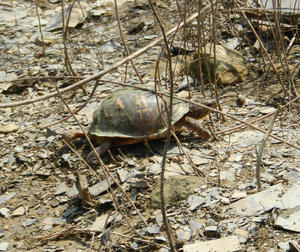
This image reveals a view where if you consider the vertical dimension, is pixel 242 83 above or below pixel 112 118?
below

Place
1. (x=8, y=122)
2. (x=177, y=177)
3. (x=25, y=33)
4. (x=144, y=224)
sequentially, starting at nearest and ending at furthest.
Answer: (x=144, y=224) < (x=177, y=177) < (x=8, y=122) < (x=25, y=33)

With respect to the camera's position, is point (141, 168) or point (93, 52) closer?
point (141, 168)

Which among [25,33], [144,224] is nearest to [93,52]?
[25,33]

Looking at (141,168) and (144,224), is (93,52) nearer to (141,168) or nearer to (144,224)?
(141,168)

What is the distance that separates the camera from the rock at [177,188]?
131 inches

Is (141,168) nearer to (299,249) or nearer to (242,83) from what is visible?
(299,249)

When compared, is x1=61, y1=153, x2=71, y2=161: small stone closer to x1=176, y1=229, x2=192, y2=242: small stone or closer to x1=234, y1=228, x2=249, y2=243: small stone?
x1=176, y1=229, x2=192, y2=242: small stone

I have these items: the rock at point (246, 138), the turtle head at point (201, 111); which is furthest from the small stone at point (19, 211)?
the rock at point (246, 138)

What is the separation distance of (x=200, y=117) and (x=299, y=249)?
190 centimetres

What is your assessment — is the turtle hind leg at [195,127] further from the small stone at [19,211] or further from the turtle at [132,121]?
the small stone at [19,211]

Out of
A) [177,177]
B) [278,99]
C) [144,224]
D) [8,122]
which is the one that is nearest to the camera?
[144,224]

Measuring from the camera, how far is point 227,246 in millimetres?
2807

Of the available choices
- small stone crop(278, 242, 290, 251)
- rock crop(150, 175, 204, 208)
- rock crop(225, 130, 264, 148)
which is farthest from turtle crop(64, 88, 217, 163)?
small stone crop(278, 242, 290, 251)

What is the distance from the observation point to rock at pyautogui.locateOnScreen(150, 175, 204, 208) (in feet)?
11.0
